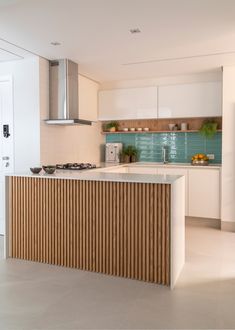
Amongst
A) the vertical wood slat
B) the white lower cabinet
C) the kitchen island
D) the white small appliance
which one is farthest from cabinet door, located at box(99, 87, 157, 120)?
the vertical wood slat

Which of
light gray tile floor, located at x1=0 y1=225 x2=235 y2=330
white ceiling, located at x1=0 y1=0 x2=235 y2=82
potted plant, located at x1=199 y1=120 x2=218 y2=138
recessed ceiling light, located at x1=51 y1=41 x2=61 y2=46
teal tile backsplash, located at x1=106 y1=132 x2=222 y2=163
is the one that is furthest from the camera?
teal tile backsplash, located at x1=106 y1=132 x2=222 y2=163

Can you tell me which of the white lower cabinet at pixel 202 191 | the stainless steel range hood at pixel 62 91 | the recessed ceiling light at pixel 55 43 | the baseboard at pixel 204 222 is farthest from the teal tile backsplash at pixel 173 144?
the recessed ceiling light at pixel 55 43

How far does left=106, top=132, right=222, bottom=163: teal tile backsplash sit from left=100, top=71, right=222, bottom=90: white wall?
93 cm

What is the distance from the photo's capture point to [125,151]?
230 inches

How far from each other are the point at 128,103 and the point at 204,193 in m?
2.06

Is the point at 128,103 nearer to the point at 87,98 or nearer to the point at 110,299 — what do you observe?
the point at 87,98

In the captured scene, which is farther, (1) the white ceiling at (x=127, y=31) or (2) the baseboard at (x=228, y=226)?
(2) the baseboard at (x=228, y=226)

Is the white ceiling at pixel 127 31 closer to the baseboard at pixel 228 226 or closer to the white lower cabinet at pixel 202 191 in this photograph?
the white lower cabinet at pixel 202 191

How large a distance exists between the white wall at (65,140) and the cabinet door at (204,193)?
183cm

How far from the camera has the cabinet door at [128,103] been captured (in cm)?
539

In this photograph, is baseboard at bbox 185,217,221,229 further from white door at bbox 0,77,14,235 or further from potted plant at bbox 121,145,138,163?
white door at bbox 0,77,14,235

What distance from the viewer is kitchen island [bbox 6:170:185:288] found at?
2.78 m

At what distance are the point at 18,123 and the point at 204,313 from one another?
328cm

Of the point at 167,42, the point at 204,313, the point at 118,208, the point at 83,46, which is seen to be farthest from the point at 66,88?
the point at 204,313
